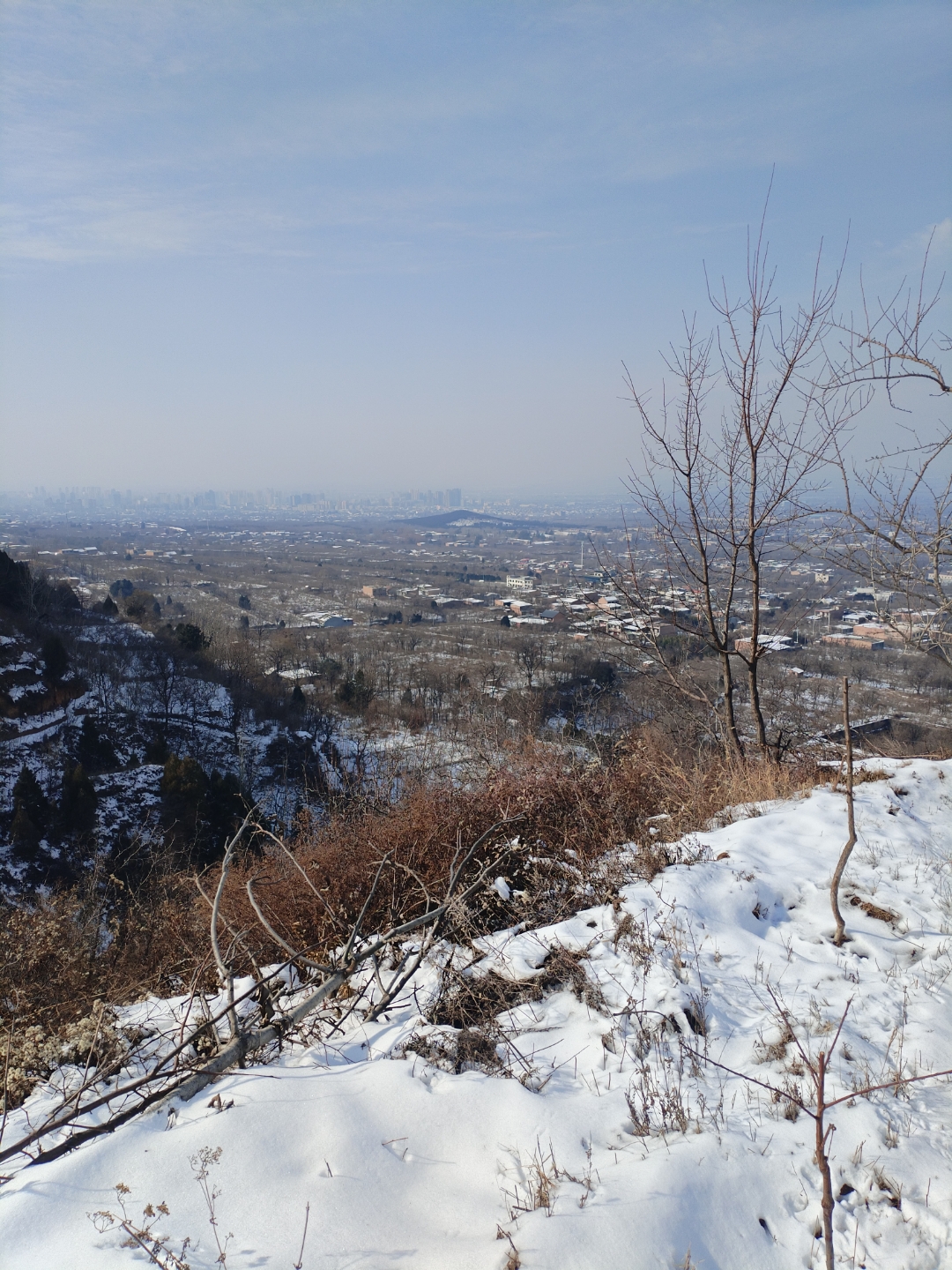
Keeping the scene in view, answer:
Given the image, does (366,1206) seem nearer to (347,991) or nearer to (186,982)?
(347,991)

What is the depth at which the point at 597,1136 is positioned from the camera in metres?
2.00

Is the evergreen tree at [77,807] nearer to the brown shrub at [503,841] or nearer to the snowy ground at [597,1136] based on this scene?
the brown shrub at [503,841]

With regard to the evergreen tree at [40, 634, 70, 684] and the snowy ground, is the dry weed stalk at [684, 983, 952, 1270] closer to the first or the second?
the snowy ground

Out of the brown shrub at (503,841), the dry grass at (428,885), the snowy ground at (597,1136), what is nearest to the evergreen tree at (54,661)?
the dry grass at (428,885)

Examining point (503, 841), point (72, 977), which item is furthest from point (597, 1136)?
point (72, 977)

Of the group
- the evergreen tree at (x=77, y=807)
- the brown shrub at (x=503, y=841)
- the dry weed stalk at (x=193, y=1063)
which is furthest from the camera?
the evergreen tree at (x=77, y=807)

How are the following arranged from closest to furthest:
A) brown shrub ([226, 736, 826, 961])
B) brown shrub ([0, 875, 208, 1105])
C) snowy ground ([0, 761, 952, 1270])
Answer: snowy ground ([0, 761, 952, 1270]), brown shrub ([0, 875, 208, 1105]), brown shrub ([226, 736, 826, 961])

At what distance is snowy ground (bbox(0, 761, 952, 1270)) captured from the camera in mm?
1642

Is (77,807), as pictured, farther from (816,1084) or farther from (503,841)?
(816,1084)

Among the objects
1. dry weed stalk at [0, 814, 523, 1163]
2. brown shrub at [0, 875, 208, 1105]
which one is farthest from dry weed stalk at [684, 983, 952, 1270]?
brown shrub at [0, 875, 208, 1105]

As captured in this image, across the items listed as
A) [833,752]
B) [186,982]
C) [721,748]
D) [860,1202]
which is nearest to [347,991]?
[186,982]

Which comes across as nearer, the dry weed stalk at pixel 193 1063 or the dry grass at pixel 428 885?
the dry weed stalk at pixel 193 1063

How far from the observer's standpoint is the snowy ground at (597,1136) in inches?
64.6

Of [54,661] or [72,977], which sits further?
[54,661]
